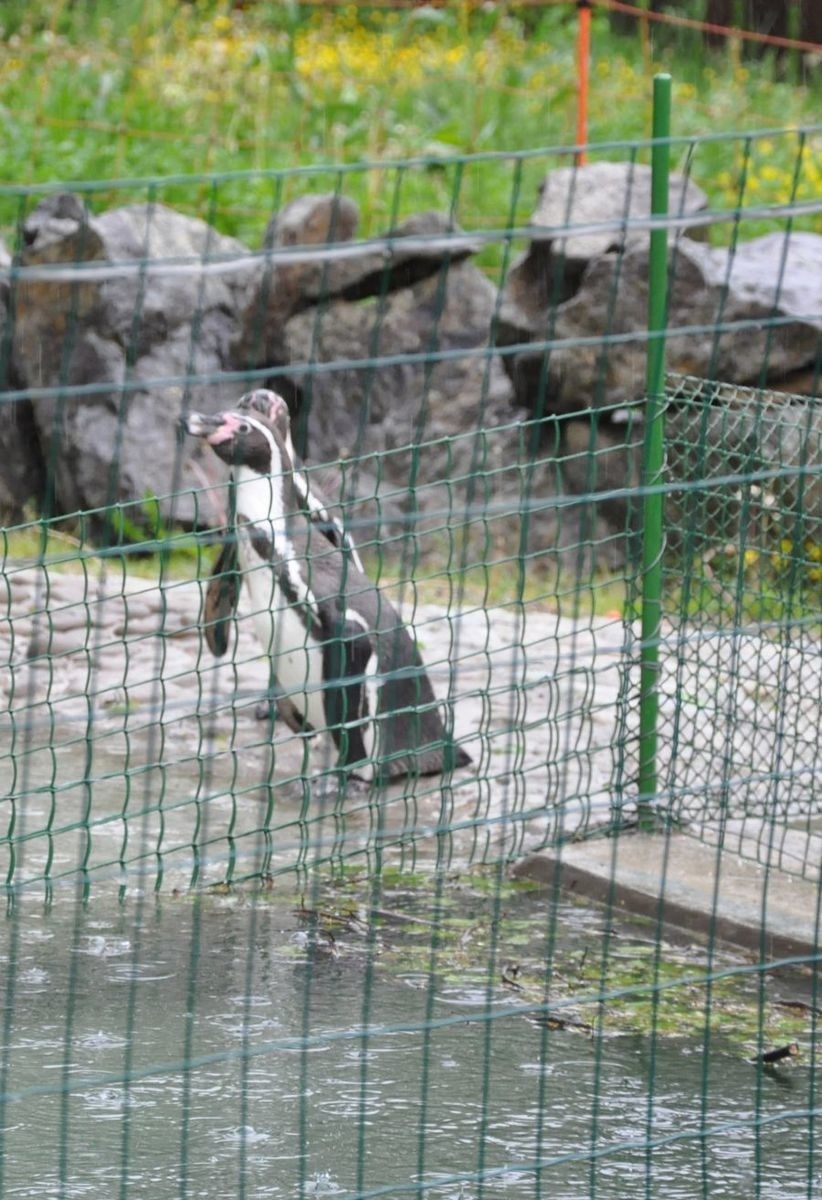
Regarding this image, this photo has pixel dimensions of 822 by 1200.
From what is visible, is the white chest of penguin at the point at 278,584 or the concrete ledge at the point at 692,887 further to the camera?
the white chest of penguin at the point at 278,584

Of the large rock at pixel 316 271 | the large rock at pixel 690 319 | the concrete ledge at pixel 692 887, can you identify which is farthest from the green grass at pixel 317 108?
the concrete ledge at pixel 692 887

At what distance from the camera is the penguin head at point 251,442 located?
4.76 m

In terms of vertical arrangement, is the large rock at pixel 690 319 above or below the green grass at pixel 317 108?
below

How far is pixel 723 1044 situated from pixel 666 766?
3.12 feet

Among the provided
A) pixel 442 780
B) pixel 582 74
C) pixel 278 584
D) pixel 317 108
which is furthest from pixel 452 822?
pixel 317 108

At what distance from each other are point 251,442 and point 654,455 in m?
1.19

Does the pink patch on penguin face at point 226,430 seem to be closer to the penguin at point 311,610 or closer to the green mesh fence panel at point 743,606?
the penguin at point 311,610

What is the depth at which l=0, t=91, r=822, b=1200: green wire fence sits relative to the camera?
105 inches

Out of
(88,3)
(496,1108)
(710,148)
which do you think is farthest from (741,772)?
(88,3)

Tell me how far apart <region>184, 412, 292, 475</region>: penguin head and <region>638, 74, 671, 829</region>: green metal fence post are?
3.33 feet

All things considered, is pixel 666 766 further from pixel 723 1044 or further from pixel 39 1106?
pixel 39 1106

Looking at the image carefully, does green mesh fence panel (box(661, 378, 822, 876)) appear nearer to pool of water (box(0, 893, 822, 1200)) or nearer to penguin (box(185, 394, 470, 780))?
pool of water (box(0, 893, 822, 1200))

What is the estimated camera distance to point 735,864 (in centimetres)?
436

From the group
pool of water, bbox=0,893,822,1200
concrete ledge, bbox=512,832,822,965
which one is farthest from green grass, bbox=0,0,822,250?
pool of water, bbox=0,893,822,1200
